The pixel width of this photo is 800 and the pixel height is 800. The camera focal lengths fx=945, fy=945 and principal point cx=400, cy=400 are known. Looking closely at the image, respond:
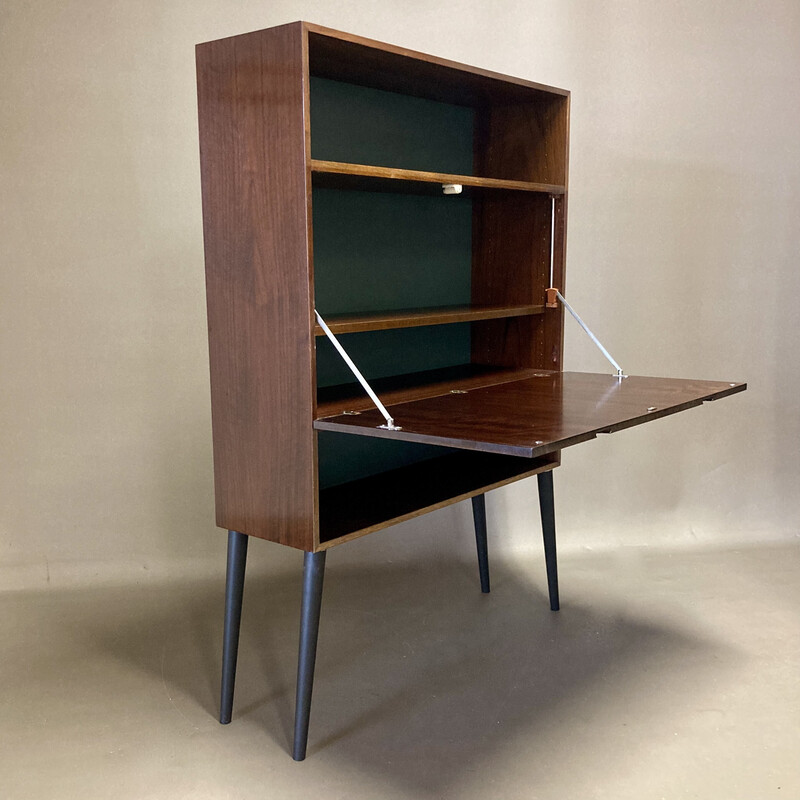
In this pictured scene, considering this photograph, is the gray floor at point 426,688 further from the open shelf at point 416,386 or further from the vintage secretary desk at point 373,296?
the open shelf at point 416,386

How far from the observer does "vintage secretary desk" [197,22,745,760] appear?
2.27 m

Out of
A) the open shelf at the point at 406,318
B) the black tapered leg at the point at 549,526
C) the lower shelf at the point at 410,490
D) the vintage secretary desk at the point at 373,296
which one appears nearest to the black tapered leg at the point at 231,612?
the vintage secretary desk at the point at 373,296

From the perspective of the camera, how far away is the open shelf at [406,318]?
2387 millimetres

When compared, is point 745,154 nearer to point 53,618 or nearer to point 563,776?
point 563,776

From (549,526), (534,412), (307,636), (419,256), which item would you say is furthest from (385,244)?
(307,636)

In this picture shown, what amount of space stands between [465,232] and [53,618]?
202cm

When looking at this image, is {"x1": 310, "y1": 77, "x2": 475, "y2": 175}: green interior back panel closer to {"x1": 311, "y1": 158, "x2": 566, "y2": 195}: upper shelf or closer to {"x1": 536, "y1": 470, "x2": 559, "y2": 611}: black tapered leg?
{"x1": 311, "y1": 158, "x2": 566, "y2": 195}: upper shelf

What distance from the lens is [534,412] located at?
7.89ft

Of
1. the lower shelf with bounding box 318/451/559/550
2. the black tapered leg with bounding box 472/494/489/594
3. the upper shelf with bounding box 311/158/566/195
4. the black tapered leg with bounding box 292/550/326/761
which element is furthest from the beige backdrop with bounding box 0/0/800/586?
the black tapered leg with bounding box 292/550/326/761

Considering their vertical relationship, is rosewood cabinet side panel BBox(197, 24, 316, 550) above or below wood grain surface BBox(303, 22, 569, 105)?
below

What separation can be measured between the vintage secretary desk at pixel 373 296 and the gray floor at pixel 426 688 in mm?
197

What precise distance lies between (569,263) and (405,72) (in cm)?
163

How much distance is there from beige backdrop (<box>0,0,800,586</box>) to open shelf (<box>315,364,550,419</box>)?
1.00 m

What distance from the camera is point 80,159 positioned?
346cm
